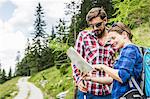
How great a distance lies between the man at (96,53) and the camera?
16.1ft

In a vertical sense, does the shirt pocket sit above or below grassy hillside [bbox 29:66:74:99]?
above

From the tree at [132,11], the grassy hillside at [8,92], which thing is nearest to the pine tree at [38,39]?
the grassy hillside at [8,92]

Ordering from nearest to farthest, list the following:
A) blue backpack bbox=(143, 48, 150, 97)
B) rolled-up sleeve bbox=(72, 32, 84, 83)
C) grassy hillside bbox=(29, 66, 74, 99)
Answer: blue backpack bbox=(143, 48, 150, 97)
rolled-up sleeve bbox=(72, 32, 84, 83)
grassy hillside bbox=(29, 66, 74, 99)

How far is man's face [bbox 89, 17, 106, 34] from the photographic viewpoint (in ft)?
16.1

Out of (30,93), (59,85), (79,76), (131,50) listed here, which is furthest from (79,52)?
(30,93)

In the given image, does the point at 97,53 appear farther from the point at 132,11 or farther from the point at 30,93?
the point at 30,93

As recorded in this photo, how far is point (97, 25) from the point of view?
4.92m

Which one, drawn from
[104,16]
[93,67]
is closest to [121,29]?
[93,67]

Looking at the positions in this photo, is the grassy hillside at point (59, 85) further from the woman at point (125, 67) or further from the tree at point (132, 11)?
the woman at point (125, 67)

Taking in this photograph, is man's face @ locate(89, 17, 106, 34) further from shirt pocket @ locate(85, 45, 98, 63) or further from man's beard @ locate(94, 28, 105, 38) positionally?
shirt pocket @ locate(85, 45, 98, 63)

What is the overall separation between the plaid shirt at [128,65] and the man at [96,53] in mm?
797

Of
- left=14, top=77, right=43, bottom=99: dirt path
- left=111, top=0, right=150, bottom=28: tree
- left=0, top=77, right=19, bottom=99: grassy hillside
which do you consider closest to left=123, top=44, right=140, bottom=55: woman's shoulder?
left=111, top=0, right=150, bottom=28: tree

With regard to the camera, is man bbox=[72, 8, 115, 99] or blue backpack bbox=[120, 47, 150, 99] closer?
blue backpack bbox=[120, 47, 150, 99]

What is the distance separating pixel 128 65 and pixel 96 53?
3.31 feet
